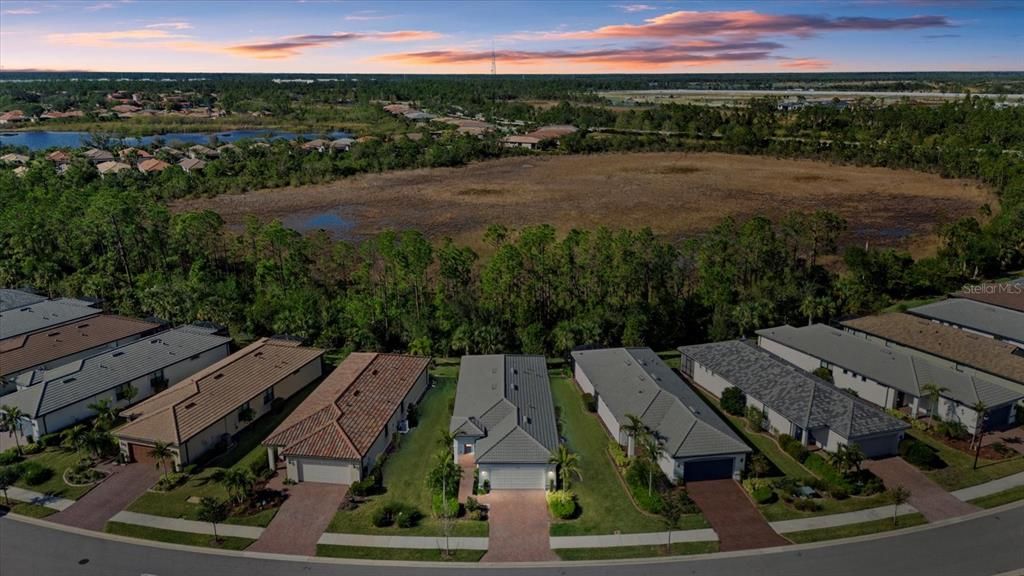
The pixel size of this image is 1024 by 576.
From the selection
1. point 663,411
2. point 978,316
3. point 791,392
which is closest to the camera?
point 663,411

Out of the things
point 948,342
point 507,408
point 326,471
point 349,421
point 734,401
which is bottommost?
point 326,471

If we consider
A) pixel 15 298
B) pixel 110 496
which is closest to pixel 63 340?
pixel 15 298

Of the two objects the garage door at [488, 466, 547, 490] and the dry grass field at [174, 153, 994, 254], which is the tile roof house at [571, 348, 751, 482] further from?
the dry grass field at [174, 153, 994, 254]

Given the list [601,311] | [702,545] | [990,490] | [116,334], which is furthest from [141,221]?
[990,490]

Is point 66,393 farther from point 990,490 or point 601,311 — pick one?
point 990,490

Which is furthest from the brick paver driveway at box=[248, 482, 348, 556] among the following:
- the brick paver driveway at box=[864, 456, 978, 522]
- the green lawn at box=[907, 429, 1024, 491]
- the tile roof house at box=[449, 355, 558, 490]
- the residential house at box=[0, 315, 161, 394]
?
the green lawn at box=[907, 429, 1024, 491]

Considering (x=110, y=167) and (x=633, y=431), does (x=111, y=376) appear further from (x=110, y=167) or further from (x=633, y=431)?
(x=110, y=167)

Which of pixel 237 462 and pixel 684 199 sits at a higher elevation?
pixel 684 199
